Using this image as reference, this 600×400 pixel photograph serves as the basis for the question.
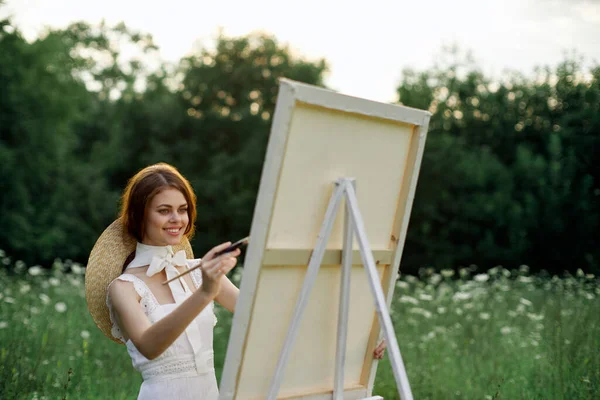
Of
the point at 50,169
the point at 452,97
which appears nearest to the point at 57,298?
the point at 50,169

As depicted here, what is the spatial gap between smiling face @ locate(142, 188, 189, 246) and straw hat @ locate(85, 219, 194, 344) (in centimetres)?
15

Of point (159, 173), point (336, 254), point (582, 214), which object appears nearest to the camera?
point (336, 254)

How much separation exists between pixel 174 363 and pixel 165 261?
36 cm

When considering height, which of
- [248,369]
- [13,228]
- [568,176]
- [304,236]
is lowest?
[13,228]

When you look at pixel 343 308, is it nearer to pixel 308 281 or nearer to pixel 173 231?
pixel 308 281

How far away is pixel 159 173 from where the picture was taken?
2527mm

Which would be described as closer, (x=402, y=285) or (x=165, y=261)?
(x=165, y=261)

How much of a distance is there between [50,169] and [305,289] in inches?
652

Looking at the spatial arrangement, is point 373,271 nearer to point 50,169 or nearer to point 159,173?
point 159,173

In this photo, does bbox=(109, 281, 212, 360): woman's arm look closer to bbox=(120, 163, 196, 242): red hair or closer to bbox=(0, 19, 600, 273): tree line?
bbox=(120, 163, 196, 242): red hair

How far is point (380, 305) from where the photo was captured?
6.82ft

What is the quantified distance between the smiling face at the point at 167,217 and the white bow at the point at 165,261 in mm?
58

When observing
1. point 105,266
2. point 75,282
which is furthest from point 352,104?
point 75,282

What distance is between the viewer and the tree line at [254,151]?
15.8 m
